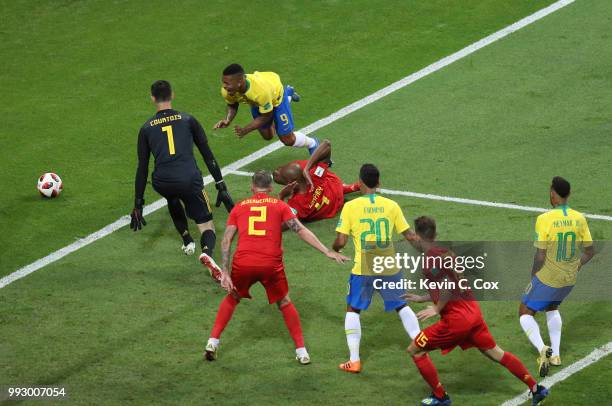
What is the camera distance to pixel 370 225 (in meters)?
13.5

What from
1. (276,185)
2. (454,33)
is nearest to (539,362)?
(276,185)

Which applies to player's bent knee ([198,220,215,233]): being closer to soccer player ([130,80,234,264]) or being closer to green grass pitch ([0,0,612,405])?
soccer player ([130,80,234,264])

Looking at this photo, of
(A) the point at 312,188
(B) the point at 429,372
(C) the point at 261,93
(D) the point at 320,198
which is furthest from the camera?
(C) the point at 261,93

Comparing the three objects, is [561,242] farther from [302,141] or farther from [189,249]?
[302,141]

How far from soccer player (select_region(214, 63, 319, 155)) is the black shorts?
6.29 ft

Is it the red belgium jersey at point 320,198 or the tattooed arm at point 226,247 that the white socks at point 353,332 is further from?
the red belgium jersey at point 320,198

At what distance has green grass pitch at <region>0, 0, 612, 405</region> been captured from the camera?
1380 centimetres

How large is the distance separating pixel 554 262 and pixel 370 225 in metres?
2.06

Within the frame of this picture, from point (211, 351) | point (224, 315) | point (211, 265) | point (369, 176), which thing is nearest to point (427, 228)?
point (369, 176)

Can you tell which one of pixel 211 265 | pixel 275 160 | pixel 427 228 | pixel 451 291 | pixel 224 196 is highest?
pixel 427 228

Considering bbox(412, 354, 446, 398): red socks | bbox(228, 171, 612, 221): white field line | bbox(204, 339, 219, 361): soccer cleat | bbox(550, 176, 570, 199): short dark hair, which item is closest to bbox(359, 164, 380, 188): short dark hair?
bbox(550, 176, 570, 199): short dark hair

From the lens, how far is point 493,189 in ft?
59.5

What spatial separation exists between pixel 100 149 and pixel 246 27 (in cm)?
532

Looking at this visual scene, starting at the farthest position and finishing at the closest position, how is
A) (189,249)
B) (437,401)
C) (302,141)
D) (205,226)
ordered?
(302,141) → (189,249) → (205,226) → (437,401)
